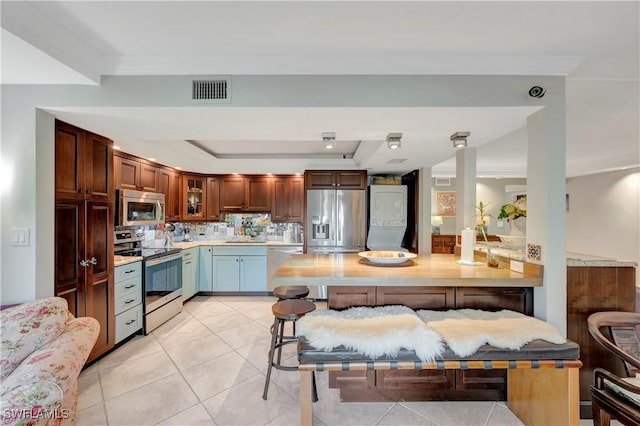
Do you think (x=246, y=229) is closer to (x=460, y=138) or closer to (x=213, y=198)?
(x=213, y=198)

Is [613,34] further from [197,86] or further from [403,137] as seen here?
[197,86]

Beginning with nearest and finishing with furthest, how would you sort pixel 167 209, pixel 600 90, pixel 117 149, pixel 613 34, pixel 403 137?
1. pixel 613 34
2. pixel 600 90
3. pixel 403 137
4. pixel 117 149
5. pixel 167 209

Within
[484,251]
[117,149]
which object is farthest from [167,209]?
[484,251]

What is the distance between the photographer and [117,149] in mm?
3061

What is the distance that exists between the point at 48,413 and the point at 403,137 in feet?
9.34

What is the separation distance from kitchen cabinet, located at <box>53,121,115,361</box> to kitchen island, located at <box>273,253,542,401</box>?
5.65 ft

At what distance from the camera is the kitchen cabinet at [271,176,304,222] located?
4863 millimetres

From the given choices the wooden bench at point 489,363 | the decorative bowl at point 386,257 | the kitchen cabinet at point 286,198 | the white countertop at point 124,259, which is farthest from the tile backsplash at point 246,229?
the wooden bench at point 489,363

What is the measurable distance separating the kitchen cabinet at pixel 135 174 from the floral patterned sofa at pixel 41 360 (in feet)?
6.21

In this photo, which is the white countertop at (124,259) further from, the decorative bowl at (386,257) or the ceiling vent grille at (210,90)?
the decorative bowl at (386,257)

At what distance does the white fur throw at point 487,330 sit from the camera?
5.19 ft

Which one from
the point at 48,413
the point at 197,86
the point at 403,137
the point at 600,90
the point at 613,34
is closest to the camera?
the point at 48,413

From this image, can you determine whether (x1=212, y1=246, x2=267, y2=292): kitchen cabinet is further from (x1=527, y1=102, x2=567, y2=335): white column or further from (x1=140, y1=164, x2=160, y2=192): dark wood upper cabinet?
(x1=527, y1=102, x2=567, y2=335): white column

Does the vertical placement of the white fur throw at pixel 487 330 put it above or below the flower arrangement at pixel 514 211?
below
